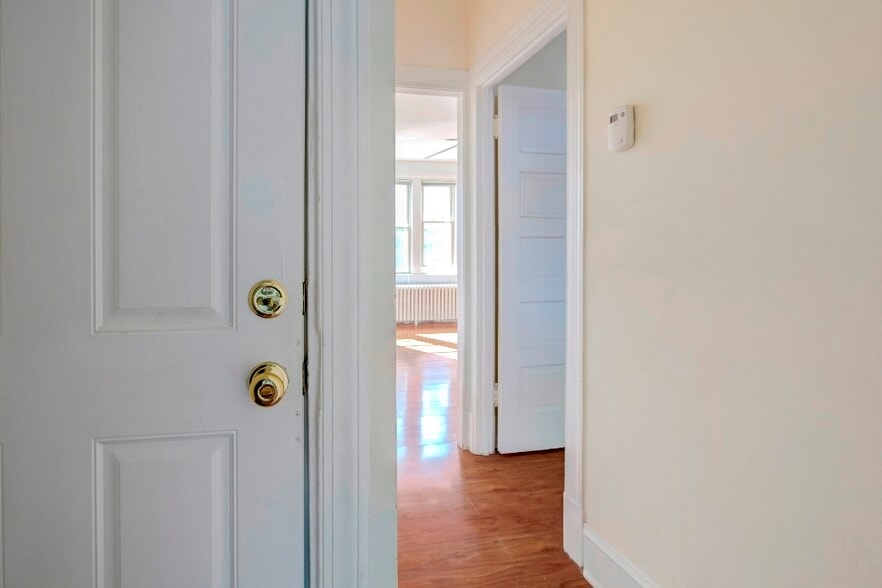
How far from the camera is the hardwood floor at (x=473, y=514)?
1.96m

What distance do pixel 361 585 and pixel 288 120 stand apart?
0.85 meters

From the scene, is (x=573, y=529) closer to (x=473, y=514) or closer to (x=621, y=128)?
(x=473, y=514)

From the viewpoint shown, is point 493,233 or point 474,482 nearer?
point 474,482

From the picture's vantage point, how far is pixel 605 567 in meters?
1.84

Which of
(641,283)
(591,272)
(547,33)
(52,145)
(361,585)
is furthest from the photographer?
(547,33)

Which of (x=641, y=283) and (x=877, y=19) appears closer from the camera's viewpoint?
(x=877, y=19)

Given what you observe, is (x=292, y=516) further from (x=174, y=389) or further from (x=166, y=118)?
(x=166, y=118)

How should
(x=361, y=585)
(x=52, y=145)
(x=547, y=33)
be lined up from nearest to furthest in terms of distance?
1. (x=52, y=145)
2. (x=361, y=585)
3. (x=547, y=33)

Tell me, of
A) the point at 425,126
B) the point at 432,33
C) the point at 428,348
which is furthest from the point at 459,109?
the point at 428,348

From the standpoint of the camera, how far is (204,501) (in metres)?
0.95

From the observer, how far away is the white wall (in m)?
3.20

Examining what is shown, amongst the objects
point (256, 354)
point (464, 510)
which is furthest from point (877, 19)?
point (464, 510)

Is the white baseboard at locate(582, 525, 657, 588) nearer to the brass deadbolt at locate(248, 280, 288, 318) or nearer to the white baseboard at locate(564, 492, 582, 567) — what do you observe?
the white baseboard at locate(564, 492, 582, 567)

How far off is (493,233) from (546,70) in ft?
3.43
